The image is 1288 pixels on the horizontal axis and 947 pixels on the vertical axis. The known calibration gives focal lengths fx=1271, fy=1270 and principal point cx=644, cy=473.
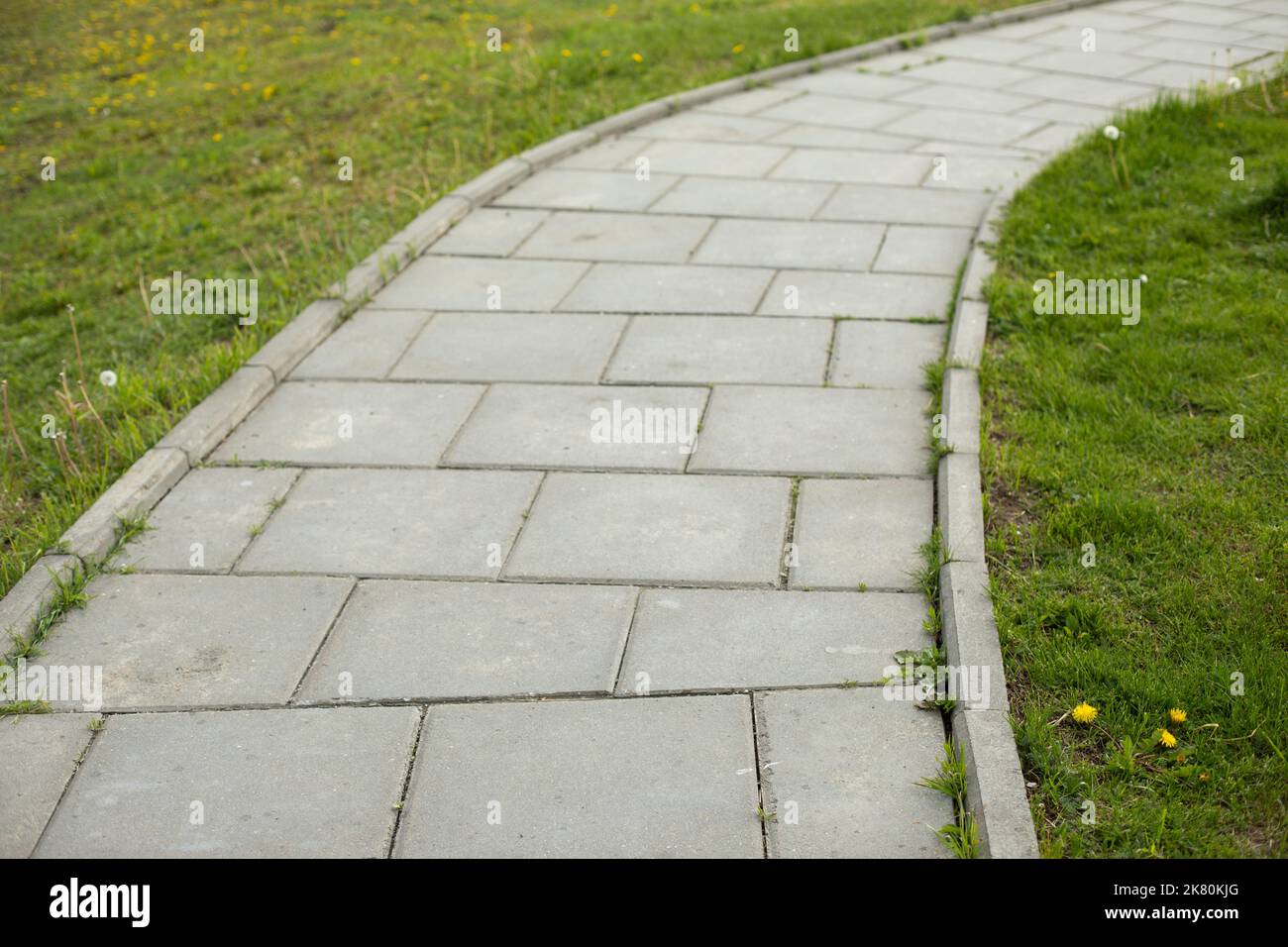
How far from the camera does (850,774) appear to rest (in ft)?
9.92

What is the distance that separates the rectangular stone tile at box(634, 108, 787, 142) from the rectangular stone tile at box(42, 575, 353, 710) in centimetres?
526

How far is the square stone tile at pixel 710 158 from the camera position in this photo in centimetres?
764

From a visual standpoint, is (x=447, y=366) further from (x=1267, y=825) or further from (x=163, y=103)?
(x=163, y=103)

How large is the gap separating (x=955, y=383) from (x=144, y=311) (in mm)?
4039

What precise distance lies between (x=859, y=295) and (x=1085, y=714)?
10.1ft

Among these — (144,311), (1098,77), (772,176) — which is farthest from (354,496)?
(1098,77)

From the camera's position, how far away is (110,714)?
11.0 ft

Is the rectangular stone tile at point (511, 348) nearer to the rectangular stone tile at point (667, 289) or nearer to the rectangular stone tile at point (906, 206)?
the rectangular stone tile at point (667, 289)

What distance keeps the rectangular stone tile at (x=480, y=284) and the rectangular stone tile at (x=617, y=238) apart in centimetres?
18

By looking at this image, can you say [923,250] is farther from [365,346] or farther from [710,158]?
[365,346]

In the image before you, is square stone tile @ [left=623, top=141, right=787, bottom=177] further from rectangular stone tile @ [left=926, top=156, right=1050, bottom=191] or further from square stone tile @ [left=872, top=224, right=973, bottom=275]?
square stone tile @ [left=872, top=224, right=973, bottom=275]

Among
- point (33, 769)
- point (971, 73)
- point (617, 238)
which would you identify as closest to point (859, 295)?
point (617, 238)

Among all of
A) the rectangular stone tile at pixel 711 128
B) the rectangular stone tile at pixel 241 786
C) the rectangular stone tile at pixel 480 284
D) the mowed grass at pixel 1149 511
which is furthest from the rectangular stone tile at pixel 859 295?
the rectangular stone tile at pixel 241 786

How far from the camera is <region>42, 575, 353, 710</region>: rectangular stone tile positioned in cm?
344
